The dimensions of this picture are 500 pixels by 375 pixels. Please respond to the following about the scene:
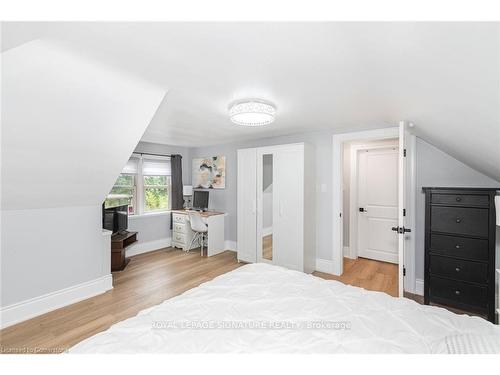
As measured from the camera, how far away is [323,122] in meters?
3.04

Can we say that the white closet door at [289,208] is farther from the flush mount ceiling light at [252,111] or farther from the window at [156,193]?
the window at [156,193]

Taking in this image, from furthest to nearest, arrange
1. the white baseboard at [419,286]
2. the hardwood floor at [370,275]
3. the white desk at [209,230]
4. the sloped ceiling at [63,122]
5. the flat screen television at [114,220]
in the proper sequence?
the white desk at [209,230] → the flat screen television at [114,220] → the hardwood floor at [370,275] → the white baseboard at [419,286] → the sloped ceiling at [63,122]

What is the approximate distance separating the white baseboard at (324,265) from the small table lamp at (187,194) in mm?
2982

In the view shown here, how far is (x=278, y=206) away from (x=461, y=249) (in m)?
2.12

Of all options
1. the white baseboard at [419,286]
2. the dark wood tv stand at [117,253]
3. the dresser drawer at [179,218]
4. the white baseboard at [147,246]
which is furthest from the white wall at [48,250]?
the white baseboard at [419,286]

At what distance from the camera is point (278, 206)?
358cm

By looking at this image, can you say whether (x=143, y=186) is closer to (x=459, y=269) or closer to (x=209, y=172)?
(x=209, y=172)

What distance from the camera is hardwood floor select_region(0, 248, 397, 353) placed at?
2.05 metres

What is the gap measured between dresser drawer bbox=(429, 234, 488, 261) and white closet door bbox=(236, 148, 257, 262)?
235cm

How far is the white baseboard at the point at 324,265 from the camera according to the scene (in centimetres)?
351

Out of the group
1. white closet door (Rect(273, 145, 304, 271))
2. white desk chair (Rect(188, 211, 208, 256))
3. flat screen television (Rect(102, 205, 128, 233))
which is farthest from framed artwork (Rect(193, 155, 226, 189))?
flat screen television (Rect(102, 205, 128, 233))

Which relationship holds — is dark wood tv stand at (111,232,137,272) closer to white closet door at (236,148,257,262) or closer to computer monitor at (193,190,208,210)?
computer monitor at (193,190,208,210)

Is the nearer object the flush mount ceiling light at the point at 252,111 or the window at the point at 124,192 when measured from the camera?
the flush mount ceiling light at the point at 252,111
